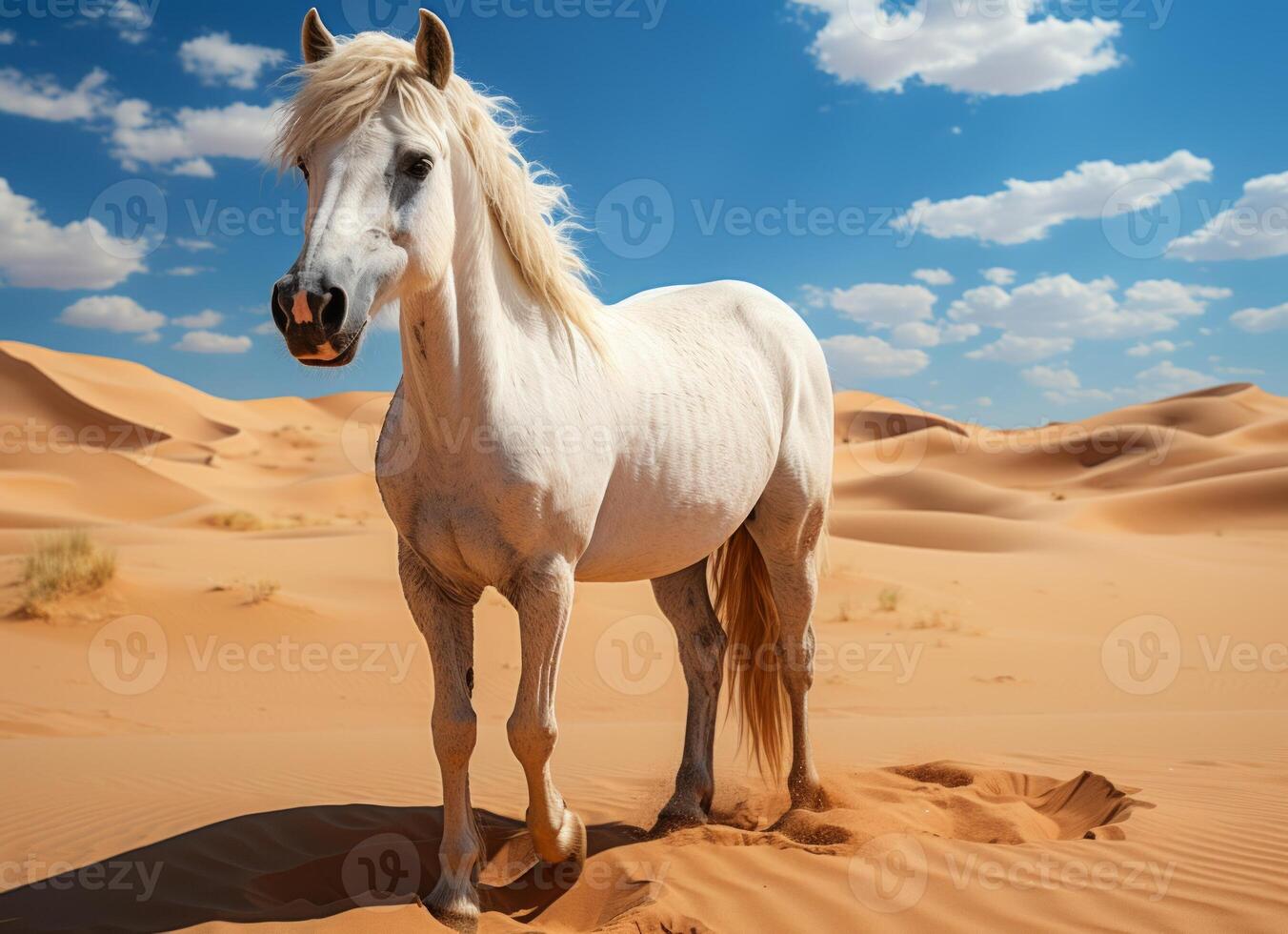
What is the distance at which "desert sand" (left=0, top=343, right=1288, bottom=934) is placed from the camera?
3357 mm

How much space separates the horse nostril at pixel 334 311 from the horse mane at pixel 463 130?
575 millimetres

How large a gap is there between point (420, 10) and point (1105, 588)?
53.3ft

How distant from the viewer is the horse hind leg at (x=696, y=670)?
4477 millimetres

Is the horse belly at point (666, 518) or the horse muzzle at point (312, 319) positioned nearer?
the horse muzzle at point (312, 319)

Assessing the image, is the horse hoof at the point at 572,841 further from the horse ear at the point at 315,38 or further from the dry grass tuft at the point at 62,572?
the dry grass tuft at the point at 62,572

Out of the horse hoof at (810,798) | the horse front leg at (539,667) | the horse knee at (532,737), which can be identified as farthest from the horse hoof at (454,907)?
the horse hoof at (810,798)

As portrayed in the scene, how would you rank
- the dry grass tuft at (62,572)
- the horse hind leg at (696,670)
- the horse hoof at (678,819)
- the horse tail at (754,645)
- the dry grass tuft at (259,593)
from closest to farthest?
the horse hoof at (678,819), the horse hind leg at (696,670), the horse tail at (754,645), the dry grass tuft at (62,572), the dry grass tuft at (259,593)

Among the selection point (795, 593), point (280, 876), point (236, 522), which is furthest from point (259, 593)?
point (236, 522)

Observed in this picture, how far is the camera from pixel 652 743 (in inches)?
287

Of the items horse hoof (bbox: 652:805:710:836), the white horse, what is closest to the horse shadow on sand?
horse hoof (bbox: 652:805:710:836)

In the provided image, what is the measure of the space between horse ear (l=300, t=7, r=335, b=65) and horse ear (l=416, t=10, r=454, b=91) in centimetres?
Result: 38

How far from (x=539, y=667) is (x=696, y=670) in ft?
5.59

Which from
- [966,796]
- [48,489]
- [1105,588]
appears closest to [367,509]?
[48,489]

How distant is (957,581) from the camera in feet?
54.9
